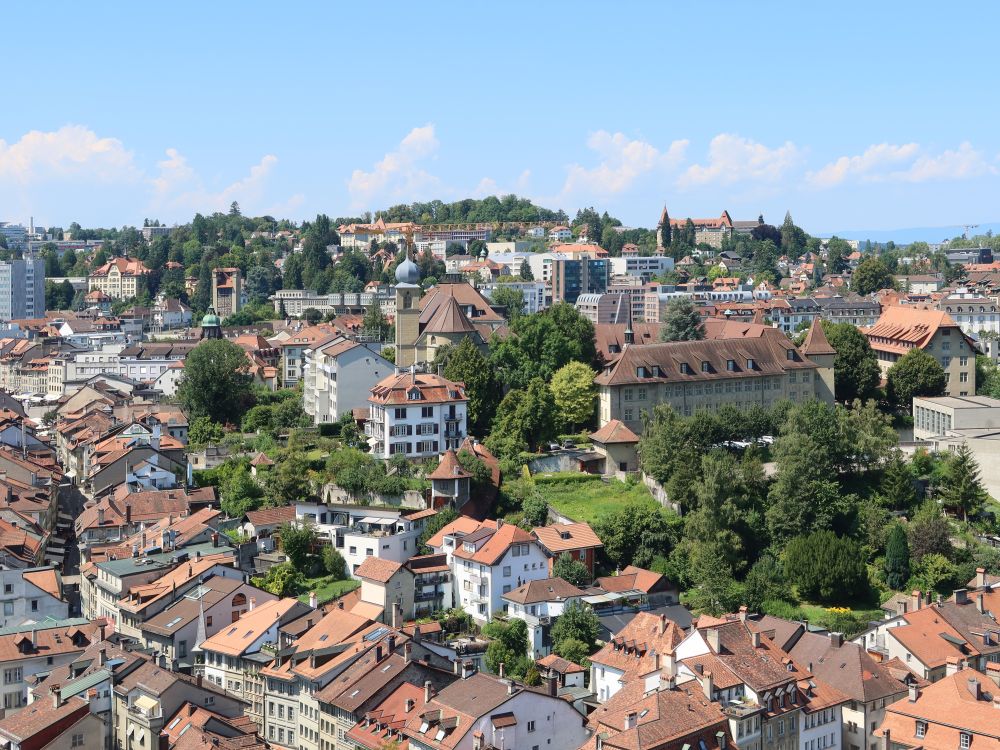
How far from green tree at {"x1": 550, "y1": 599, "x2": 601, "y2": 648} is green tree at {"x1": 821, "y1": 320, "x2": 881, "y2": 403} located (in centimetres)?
2972

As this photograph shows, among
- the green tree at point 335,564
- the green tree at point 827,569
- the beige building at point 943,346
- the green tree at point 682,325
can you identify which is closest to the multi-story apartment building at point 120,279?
the green tree at point 682,325

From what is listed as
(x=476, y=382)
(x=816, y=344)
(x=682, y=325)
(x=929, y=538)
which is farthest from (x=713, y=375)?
(x=929, y=538)

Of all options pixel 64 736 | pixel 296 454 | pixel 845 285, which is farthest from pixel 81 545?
pixel 845 285

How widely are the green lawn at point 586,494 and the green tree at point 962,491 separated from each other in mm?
13340

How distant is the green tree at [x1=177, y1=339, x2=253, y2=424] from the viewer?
76.4 meters

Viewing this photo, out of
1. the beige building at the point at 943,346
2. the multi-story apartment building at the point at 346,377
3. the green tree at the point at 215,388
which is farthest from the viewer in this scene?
the beige building at the point at 943,346

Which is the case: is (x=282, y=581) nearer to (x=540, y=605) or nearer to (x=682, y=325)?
(x=540, y=605)

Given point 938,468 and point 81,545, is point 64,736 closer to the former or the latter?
point 81,545

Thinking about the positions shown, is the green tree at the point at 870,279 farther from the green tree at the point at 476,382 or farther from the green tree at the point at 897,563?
the green tree at the point at 897,563

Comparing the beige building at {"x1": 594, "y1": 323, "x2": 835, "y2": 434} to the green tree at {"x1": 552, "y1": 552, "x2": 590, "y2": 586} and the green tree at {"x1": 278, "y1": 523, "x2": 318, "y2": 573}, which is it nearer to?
the green tree at {"x1": 552, "y1": 552, "x2": 590, "y2": 586}

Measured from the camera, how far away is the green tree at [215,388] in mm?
76375

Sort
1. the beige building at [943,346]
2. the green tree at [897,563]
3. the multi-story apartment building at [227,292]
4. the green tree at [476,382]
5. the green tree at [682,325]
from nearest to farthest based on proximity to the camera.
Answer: the green tree at [897,563] → the green tree at [476,382] → the green tree at [682,325] → the beige building at [943,346] → the multi-story apartment building at [227,292]

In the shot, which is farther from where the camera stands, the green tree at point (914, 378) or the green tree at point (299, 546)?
the green tree at point (914, 378)

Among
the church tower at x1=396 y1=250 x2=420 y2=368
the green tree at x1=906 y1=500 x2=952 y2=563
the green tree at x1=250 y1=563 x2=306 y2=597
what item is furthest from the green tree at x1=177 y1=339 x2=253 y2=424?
the green tree at x1=906 y1=500 x2=952 y2=563
